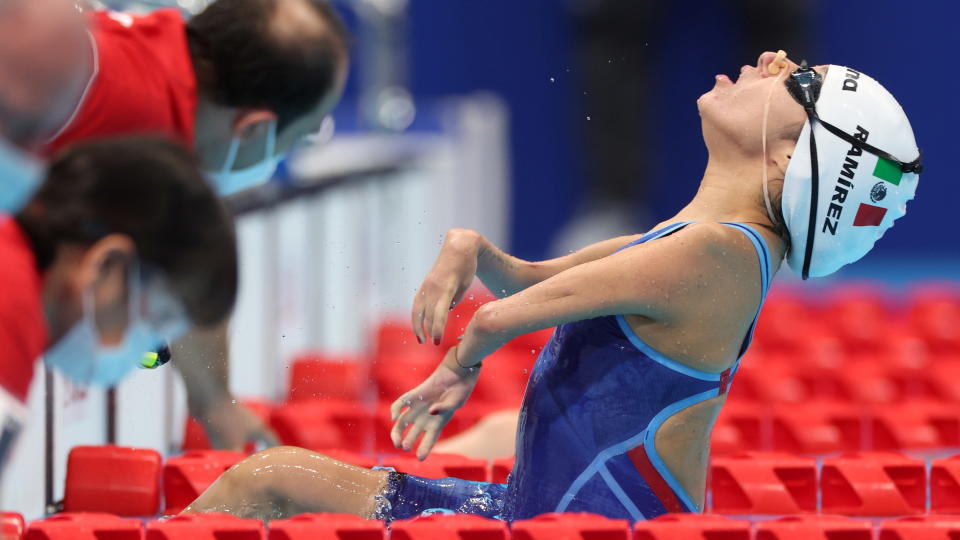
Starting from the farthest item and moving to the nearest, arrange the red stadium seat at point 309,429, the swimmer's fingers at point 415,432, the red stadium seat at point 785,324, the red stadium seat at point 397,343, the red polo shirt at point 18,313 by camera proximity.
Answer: the red stadium seat at point 785,324
the red stadium seat at point 397,343
the red stadium seat at point 309,429
the swimmer's fingers at point 415,432
the red polo shirt at point 18,313

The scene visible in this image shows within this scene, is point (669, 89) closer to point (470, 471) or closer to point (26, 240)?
point (470, 471)

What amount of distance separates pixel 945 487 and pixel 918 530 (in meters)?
0.55

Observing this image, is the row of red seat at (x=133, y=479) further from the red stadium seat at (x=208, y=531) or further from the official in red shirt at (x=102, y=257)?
the official in red shirt at (x=102, y=257)

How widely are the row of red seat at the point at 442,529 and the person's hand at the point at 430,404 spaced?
156 millimetres

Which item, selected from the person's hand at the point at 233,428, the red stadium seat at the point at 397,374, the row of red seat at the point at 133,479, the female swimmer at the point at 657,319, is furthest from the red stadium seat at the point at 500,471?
the red stadium seat at the point at 397,374

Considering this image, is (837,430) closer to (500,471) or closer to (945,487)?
(945,487)

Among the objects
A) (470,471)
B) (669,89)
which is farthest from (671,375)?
(669,89)

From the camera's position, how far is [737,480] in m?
2.91

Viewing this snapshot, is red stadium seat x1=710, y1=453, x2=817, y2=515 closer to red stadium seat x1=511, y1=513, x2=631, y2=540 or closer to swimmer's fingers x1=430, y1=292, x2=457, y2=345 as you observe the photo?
red stadium seat x1=511, y1=513, x2=631, y2=540

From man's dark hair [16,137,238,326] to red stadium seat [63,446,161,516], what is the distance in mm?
1318

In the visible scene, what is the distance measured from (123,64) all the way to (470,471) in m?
1.19

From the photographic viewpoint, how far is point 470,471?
2977 millimetres

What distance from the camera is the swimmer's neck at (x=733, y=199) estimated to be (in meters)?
2.40

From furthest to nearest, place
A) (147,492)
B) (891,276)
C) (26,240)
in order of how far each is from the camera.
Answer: (891,276)
(147,492)
(26,240)
